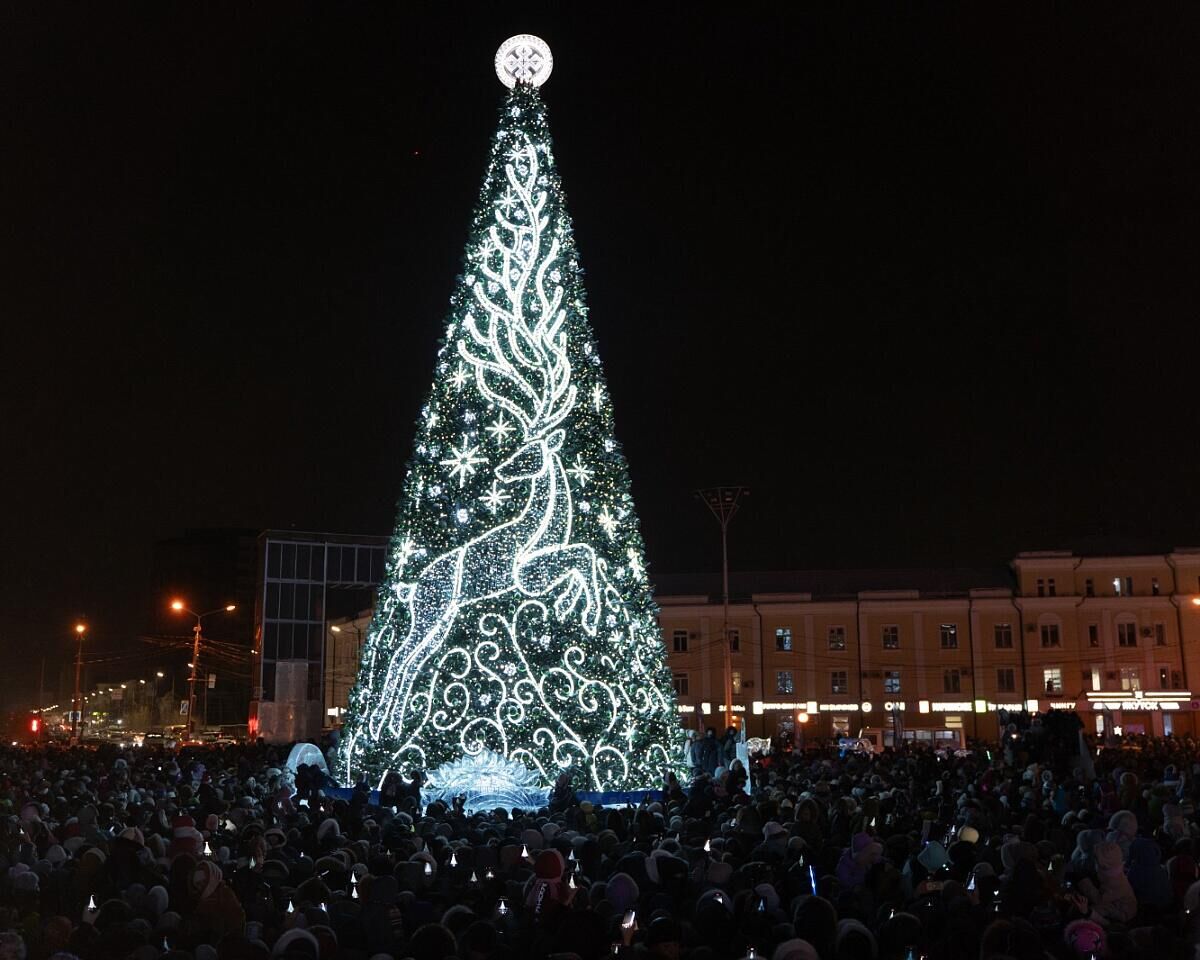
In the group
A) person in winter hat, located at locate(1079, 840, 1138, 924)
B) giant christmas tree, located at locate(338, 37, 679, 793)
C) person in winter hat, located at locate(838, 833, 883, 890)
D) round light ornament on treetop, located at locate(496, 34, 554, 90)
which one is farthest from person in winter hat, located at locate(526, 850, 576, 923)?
round light ornament on treetop, located at locate(496, 34, 554, 90)

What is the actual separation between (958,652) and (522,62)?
4268 centimetres

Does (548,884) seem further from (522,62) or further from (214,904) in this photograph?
(522,62)

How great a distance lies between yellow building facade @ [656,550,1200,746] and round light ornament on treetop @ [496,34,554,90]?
3887 centimetres

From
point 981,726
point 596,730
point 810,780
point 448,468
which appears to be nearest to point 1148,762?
point 810,780

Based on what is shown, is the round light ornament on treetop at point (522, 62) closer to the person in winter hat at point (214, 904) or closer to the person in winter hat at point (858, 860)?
the person in winter hat at point (858, 860)

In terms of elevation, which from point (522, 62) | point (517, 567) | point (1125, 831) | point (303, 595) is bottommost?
point (1125, 831)

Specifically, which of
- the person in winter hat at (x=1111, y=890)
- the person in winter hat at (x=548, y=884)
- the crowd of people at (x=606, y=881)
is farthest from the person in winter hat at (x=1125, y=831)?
the person in winter hat at (x=548, y=884)

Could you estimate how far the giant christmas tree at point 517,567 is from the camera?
19766 mm

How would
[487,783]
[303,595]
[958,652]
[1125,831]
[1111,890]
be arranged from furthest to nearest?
1. [303,595]
2. [958,652]
3. [487,783]
4. [1125,831]
5. [1111,890]

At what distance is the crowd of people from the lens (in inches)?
310

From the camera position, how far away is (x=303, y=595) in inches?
2724

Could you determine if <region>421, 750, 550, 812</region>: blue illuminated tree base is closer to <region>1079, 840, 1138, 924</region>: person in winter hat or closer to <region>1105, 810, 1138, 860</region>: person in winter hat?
<region>1105, 810, 1138, 860</region>: person in winter hat

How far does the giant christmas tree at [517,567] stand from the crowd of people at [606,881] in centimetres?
271

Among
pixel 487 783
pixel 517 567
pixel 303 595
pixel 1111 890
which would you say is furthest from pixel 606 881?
pixel 303 595
